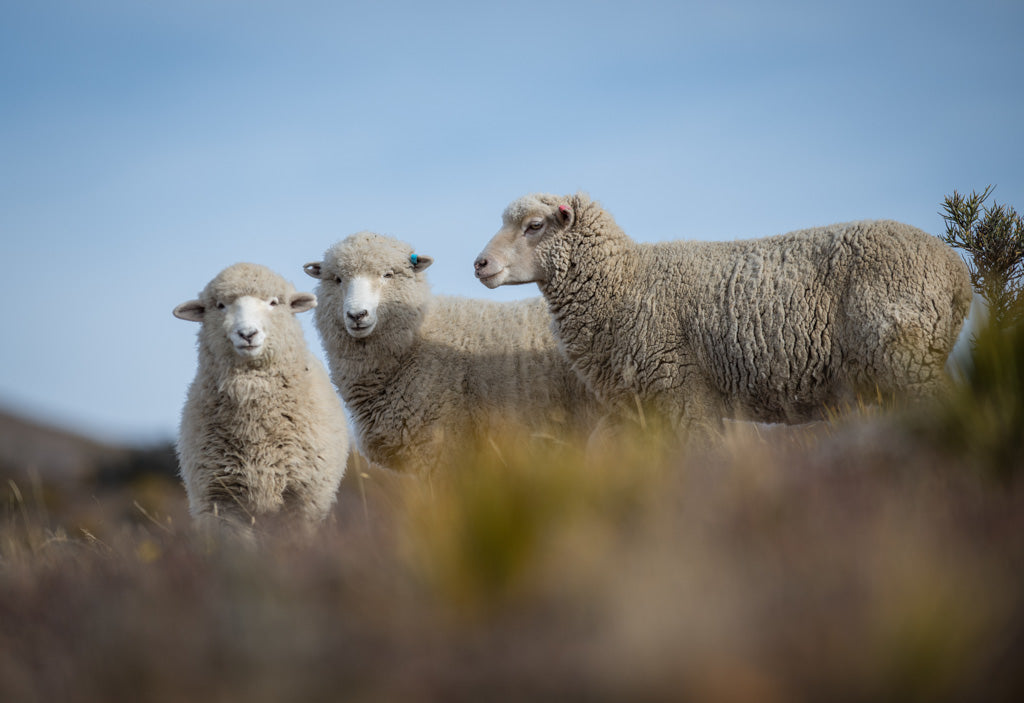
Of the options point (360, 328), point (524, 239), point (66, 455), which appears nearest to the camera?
point (360, 328)

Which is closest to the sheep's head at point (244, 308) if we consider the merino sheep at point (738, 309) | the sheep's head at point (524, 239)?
the sheep's head at point (524, 239)

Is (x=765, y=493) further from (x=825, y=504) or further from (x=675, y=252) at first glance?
(x=675, y=252)

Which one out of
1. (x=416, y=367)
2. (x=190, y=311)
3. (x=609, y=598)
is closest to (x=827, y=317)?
(x=416, y=367)

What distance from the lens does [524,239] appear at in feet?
23.4

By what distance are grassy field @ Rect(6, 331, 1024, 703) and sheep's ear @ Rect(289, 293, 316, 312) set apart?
2712 millimetres

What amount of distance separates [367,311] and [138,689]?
4.75 meters

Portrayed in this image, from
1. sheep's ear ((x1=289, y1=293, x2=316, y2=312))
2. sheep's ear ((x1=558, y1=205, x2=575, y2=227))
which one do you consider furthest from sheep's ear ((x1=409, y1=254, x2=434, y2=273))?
sheep's ear ((x1=289, y1=293, x2=316, y2=312))

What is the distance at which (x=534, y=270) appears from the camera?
7.09 meters

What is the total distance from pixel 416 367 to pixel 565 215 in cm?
189

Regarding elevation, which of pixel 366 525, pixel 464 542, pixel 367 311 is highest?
pixel 367 311

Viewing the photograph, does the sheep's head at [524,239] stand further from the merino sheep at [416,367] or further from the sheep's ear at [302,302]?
the sheep's ear at [302,302]

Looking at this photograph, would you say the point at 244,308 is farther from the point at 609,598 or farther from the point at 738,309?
the point at 609,598

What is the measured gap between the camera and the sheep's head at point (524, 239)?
7000mm

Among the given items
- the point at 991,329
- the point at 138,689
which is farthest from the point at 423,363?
the point at 138,689
